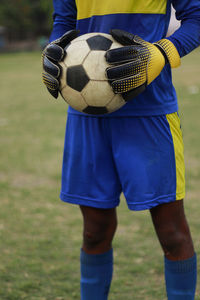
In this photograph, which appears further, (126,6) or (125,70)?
(126,6)

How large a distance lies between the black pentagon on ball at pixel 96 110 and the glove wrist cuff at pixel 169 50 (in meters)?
0.34

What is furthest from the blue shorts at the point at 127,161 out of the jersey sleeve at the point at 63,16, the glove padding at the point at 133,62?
the jersey sleeve at the point at 63,16

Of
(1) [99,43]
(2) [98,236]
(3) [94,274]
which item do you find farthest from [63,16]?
(3) [94,274]

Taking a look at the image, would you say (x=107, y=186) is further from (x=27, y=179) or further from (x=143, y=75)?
(x=27, y=179)

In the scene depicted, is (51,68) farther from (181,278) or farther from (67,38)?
(181,278)

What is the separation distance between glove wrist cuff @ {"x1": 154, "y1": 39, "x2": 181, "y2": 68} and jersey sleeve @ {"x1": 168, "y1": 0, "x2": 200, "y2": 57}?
0.02 meters

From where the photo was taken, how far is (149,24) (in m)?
2.06

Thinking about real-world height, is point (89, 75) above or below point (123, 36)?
below

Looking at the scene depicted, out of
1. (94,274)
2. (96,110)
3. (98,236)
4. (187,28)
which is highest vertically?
(187,28)

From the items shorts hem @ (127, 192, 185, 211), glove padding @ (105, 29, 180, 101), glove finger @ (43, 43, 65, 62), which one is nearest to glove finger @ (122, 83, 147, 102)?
glove padding @ (105, 29, 180, 101)

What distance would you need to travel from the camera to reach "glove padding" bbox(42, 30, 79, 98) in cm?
197

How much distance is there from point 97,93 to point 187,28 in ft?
1.56

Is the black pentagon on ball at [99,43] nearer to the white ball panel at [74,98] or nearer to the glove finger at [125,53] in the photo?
the glove finger at [125,53]

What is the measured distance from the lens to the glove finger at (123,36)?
1895mm
